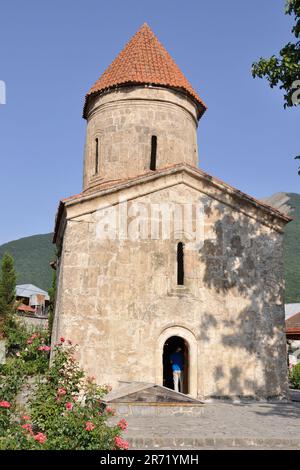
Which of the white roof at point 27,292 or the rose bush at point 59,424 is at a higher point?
the white roof at point 27,292

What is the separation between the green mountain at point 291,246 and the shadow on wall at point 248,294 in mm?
42834

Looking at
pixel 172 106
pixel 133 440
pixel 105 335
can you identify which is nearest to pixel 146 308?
pixel 105 335

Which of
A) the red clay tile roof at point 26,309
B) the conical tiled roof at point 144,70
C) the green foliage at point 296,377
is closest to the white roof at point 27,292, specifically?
the red clay tile roof at point 26,309

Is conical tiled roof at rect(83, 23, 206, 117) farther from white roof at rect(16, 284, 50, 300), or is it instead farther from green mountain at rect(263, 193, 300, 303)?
green mountain at rect(263, 193, 300, 303)

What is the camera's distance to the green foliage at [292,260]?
54.8 meters

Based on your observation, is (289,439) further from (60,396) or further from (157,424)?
(60,396)

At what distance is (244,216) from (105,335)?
450cm

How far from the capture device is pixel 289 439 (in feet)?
20.3

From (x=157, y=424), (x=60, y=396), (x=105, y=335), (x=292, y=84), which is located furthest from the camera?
(x=105, y=335)

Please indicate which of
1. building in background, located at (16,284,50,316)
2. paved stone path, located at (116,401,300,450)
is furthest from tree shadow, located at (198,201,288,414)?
building in background, located at (16,284,50,316)

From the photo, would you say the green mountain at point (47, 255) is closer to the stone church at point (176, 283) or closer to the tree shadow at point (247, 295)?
the tree shadow at point (247, 295)

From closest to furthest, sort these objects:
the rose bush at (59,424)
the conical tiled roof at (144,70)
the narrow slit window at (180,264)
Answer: the rose bush at (59,424) → the narrow slit window at (180,264) → the conical tiled roof at (144,70)

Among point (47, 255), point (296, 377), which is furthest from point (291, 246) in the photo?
point (296, 377)

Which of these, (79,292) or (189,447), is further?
(79,292)
